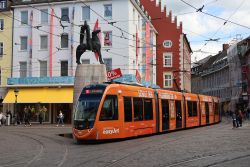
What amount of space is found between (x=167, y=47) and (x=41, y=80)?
20.7m

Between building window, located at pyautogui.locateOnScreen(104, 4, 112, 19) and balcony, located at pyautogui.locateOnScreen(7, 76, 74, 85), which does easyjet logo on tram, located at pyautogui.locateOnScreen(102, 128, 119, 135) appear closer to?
balcony, located at pyautogui.locateOnScreen(7, 76, 74, 85)

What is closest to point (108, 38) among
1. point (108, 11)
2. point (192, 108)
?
point (108, 11)

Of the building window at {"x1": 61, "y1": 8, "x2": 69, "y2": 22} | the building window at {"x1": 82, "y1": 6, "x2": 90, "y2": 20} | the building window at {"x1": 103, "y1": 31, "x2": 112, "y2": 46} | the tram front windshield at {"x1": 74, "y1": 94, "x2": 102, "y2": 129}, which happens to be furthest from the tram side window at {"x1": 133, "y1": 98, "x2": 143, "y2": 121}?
the building window at {"x1": 61, "y1": 8, "x2": 69, "y2": 22}

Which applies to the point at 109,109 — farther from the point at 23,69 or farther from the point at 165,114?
the point at 23,69

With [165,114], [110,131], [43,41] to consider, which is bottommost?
[110,131]

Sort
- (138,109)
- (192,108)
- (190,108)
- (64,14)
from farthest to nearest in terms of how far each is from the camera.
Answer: (64,14)
(192,108)
(190,108)
(138,109)

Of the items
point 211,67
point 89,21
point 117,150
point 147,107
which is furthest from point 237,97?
point 117,150

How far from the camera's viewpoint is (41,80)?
4781 cm

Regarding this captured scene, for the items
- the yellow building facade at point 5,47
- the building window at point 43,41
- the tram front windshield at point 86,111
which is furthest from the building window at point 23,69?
the tram front windshield at point 86,111

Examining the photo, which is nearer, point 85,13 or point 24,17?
point 85,13

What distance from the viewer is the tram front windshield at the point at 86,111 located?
21.2 metres

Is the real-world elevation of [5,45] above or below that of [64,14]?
below

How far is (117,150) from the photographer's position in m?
17.7

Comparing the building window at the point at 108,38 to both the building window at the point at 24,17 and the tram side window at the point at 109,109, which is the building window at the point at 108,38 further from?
the tram side window at the point at 109,109
